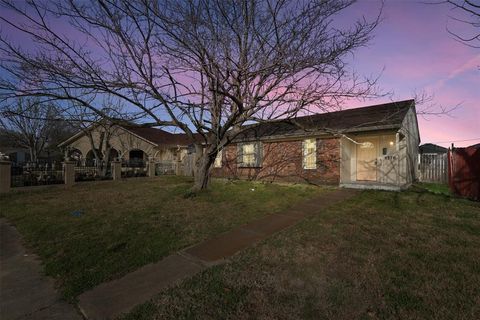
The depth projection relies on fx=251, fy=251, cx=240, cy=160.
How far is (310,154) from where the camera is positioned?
40.1 feet

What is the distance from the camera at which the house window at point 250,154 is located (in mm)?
14008

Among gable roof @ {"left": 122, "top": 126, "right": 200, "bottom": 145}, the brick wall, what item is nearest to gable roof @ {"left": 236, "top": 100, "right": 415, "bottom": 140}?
the brick wall

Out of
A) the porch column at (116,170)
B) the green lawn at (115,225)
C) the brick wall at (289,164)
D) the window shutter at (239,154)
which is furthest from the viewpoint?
the porch column at (116,170)

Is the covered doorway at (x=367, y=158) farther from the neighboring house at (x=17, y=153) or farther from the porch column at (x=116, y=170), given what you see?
the neighboring house at (x=17, y=153)

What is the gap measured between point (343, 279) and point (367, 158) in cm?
1173

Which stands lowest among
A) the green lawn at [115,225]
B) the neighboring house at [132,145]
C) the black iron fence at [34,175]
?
the green lawn at [115,225]

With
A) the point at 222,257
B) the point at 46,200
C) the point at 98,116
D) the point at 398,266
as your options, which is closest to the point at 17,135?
the point at 46,200

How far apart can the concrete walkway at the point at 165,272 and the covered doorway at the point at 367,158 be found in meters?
9.39

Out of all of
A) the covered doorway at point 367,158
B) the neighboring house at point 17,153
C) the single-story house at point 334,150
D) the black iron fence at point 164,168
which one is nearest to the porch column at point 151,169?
the black iron fence at point 164,168

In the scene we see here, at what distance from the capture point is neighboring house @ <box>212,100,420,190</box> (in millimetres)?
10469

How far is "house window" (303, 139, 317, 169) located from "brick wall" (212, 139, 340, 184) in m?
0.17

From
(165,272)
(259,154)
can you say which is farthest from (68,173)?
(165,272)

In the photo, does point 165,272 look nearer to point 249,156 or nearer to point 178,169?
point 249,156

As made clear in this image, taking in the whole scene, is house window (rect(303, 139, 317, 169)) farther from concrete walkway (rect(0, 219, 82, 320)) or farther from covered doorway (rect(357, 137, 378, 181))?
concrete walkway (rect(0, 219, 82, 320))
